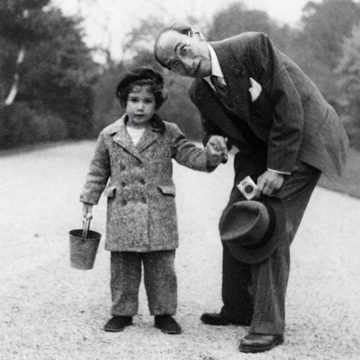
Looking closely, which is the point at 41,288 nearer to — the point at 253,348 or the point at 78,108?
the point at 253,348

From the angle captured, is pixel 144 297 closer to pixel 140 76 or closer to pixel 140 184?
pixel 140 184

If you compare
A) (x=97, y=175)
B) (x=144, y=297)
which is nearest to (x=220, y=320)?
(x=144, y=297)

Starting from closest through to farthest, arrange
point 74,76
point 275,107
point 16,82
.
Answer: point 275,107 < point 16,82 < point 74,76

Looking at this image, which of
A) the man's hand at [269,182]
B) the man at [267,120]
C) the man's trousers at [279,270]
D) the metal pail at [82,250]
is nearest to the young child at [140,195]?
the metal pail at [82,250]

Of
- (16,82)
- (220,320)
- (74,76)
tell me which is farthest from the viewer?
(74,76)

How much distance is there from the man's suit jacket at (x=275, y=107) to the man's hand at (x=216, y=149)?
13 cm

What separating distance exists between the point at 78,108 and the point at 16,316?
34068mm

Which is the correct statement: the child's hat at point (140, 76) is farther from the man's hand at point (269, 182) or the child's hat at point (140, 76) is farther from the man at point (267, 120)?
the man's hand at point (269, 182)

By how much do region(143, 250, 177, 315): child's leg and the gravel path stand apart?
5.8 inches

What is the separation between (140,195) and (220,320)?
3.22 feet

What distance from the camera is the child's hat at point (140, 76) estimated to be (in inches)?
179

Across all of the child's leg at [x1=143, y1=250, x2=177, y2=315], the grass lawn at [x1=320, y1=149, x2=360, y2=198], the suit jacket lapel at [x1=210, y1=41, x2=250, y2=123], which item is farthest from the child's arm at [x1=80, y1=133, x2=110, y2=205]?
the grass lawn at [x1=320, y1=149, x2=360, y2=198]

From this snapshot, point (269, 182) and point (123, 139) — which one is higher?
point (123, 139)

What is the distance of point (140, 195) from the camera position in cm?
457
